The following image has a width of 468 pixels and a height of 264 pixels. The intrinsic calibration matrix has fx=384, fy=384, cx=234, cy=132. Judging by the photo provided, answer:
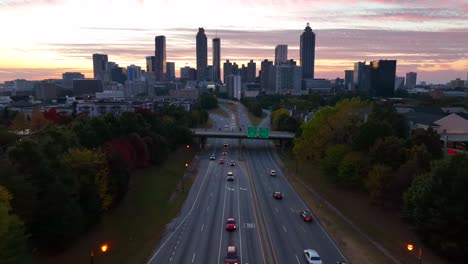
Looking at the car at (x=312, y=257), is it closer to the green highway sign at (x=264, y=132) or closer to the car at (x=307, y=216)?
the car at (x=307, y=216)

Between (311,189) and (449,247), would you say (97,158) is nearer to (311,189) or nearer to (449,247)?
(311,189)

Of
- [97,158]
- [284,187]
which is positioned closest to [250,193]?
[284,187]

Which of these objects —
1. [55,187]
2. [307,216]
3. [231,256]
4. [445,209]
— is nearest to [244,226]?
[307,216]

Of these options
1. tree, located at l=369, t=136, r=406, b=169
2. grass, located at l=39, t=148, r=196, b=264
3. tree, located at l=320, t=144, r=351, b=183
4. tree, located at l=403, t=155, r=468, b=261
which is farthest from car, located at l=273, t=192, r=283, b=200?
tree, located at l=403, t=155, r=468, b=261

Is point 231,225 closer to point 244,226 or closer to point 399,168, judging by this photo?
point 244,226

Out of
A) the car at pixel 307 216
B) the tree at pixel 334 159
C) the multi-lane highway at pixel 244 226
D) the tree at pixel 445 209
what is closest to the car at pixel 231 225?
the multi-lane highway at pixel 244 226

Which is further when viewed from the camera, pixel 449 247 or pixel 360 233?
pixel 360 233
